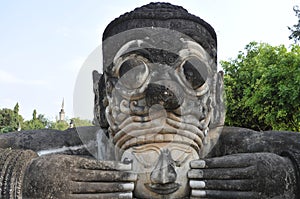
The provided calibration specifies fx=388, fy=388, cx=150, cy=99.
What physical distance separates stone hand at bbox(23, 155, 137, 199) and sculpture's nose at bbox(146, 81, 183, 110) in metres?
0.51

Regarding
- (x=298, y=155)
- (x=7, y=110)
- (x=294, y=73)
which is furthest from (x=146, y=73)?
(x=7, y=110)

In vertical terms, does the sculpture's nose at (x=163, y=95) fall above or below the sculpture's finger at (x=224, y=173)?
above

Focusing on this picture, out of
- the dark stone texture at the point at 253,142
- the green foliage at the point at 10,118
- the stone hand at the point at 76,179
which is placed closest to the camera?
the stone hand at the point at 76,179

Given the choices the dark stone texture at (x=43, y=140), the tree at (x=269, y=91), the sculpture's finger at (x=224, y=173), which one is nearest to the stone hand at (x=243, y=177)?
the sculpture's finger at (x=224, y=173)

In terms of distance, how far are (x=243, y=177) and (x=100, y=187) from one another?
3.23ft

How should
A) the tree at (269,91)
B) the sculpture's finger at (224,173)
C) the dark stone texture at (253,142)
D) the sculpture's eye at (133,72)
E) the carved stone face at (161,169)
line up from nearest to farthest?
the sculpture's finger at (224,173), the carved stone face at (161,169), the sculpture's eye at (133,72), the dark stone texture at (253,142), the tree at (269,91)

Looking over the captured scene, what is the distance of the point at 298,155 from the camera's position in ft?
9.64

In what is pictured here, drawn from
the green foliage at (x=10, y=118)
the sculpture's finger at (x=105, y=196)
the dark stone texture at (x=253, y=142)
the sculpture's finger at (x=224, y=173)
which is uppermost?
the green foliage at (x=10, y=118)

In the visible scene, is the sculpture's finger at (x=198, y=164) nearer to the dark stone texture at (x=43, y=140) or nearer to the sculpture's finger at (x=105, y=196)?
the sculpture's finger at (x=105, y=196)

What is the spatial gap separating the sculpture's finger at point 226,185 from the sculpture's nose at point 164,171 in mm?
186

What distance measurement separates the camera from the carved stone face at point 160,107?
2.82 m

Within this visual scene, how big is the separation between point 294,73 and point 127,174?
8.84m

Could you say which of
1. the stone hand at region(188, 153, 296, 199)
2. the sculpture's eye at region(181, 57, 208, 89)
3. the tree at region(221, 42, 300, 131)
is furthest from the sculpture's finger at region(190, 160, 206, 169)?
the tree at region(221, 42, 300, 131)

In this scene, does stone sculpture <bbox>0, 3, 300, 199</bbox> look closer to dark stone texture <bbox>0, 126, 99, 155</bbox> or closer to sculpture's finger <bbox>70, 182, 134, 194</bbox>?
sculpture's finger <bbox>70, 182, 134, 194</bbox>
